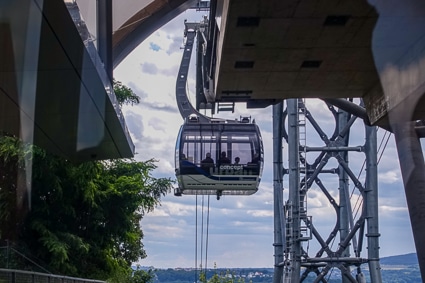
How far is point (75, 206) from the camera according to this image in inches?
992

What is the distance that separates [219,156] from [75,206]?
6957 mm

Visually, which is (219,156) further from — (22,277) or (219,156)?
(22,277)

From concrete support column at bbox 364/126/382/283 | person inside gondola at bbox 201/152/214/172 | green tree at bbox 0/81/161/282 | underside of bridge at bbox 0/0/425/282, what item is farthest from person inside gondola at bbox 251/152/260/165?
underside of bridge at bbox 0/0/425/282

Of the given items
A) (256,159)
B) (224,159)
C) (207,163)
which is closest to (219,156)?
(224,159)

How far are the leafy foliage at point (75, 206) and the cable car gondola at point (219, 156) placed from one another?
4.07 feet

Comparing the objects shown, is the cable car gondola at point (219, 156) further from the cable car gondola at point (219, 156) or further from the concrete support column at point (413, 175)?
the concrete support column at point (413, 175)

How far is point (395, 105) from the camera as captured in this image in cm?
1568

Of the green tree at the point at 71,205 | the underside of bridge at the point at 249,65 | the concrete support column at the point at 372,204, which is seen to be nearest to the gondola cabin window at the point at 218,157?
the green tree at the point at 71,205

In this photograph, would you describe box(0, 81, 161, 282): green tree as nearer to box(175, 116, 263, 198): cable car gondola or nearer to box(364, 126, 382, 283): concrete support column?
box(175, 116, 263, 198): cable car gondola

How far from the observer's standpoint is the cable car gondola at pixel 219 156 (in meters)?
29.0

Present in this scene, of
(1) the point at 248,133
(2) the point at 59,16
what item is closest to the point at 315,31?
(2) the point at 59,16

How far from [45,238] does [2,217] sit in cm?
332

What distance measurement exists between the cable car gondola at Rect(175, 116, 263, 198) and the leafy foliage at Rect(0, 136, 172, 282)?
1.24 metres

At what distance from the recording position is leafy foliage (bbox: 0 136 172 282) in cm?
1972
